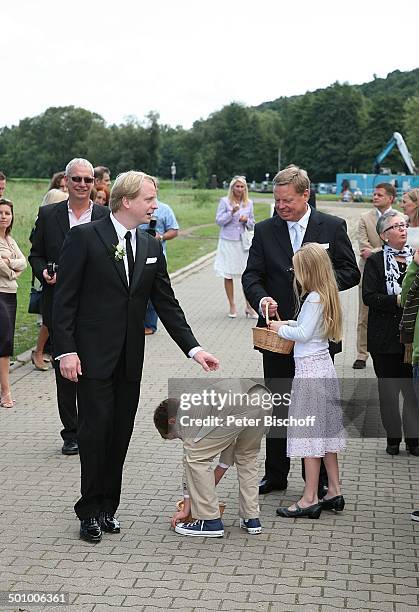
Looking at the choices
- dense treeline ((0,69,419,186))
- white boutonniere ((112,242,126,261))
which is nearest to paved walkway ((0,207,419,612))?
white boutonniere ((112,242,126,261))

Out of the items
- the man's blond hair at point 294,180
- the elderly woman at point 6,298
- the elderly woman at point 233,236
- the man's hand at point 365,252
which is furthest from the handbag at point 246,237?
the man's blond hair at point 294,180

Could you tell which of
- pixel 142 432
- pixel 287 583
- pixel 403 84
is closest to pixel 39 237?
pixel 142 432

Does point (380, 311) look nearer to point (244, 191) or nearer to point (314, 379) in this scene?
point (314, 379)

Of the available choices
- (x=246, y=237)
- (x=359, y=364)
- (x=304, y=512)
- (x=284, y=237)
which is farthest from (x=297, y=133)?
(x=304, y=512)

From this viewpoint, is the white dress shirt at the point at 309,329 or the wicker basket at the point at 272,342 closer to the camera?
the white dress shirt at the point at 309,329

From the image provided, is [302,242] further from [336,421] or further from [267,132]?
[267,132]

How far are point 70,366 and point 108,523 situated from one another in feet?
3.51

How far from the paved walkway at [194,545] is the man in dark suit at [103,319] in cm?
42

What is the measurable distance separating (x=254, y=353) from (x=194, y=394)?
649 centimetres

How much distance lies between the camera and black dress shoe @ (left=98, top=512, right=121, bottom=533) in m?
6.20

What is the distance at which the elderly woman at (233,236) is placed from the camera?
620 inches

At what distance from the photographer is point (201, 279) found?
2175cm

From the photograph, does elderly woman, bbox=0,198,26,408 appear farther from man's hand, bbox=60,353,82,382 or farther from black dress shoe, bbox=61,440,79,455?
man's hand, bbox=60,353,82,382

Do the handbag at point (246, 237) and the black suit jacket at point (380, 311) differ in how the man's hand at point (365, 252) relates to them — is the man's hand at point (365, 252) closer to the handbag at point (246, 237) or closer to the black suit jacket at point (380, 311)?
the black suit jacket at point (380, 311)
